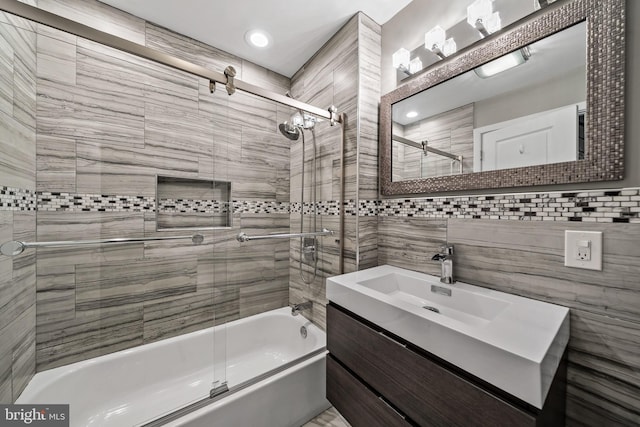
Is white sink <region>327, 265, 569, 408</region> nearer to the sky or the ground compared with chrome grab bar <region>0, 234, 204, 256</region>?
nearer to the ground

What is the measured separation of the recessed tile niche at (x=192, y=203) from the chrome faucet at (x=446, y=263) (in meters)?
1.19

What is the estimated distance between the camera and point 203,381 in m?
1.33

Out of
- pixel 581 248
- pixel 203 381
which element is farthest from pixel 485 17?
pixel 203 381

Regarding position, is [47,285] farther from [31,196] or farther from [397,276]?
[397,276]

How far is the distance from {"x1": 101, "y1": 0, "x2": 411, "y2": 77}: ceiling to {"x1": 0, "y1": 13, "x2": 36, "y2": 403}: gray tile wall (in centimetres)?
68

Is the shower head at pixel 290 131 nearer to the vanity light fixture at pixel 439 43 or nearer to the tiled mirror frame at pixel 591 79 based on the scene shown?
the vanity light fixture at pixel 439 43

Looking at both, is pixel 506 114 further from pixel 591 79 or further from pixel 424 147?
pixel 424 147

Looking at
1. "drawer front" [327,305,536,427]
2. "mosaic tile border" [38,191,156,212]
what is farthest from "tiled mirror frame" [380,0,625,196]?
"mosaic tile border" [38,191,156,212]

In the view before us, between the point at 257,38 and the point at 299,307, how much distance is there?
1.95 m

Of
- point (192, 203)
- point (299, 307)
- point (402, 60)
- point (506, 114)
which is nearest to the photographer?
point (506, 114)

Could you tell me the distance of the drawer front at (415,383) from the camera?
601mm

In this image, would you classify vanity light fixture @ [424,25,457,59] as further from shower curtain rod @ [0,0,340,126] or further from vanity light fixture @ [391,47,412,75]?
shower curtain rod @ [0,0,340,126]

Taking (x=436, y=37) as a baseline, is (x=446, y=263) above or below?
below

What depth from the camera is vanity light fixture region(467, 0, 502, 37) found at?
3.33 feet
